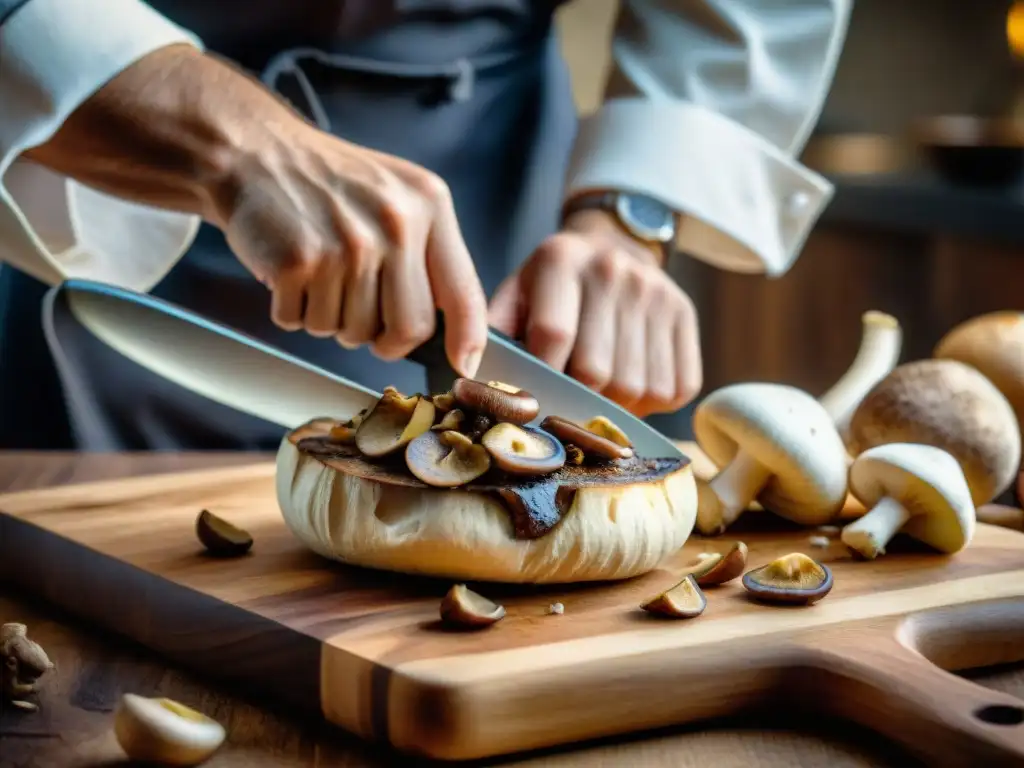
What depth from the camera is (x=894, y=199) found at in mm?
3301

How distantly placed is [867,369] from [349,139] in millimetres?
663

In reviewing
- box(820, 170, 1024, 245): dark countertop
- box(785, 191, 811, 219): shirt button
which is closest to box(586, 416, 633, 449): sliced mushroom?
box(785, 191, 811, 219): shirt button

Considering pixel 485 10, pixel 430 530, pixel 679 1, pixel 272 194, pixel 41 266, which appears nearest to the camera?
pixel 430 530

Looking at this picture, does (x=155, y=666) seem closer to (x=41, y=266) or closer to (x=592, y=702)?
(x=592, y=702)

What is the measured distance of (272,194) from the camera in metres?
1.07

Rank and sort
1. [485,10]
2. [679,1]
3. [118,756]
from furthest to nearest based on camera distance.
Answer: [679,1]
[485,10]
[118,756]

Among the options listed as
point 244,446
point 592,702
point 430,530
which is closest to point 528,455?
point 430,530

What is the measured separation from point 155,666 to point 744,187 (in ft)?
3.39

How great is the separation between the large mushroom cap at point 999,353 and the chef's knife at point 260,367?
396mm

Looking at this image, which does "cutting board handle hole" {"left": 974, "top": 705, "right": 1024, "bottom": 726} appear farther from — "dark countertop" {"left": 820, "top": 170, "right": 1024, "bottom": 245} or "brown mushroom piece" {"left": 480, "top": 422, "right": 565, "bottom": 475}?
"dark countertop" {"left": 820, "top": 170, "right": 1024, "bottom": 245}

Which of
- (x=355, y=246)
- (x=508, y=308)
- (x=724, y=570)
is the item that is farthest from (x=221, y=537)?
(x=508, y=308)

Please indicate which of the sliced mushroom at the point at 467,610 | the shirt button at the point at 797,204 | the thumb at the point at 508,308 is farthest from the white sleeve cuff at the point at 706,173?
the sliced mushroom at the point at 467,610

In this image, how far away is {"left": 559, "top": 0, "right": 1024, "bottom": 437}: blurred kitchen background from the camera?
3.15m

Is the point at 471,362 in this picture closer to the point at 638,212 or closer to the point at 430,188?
the point at 430,188
